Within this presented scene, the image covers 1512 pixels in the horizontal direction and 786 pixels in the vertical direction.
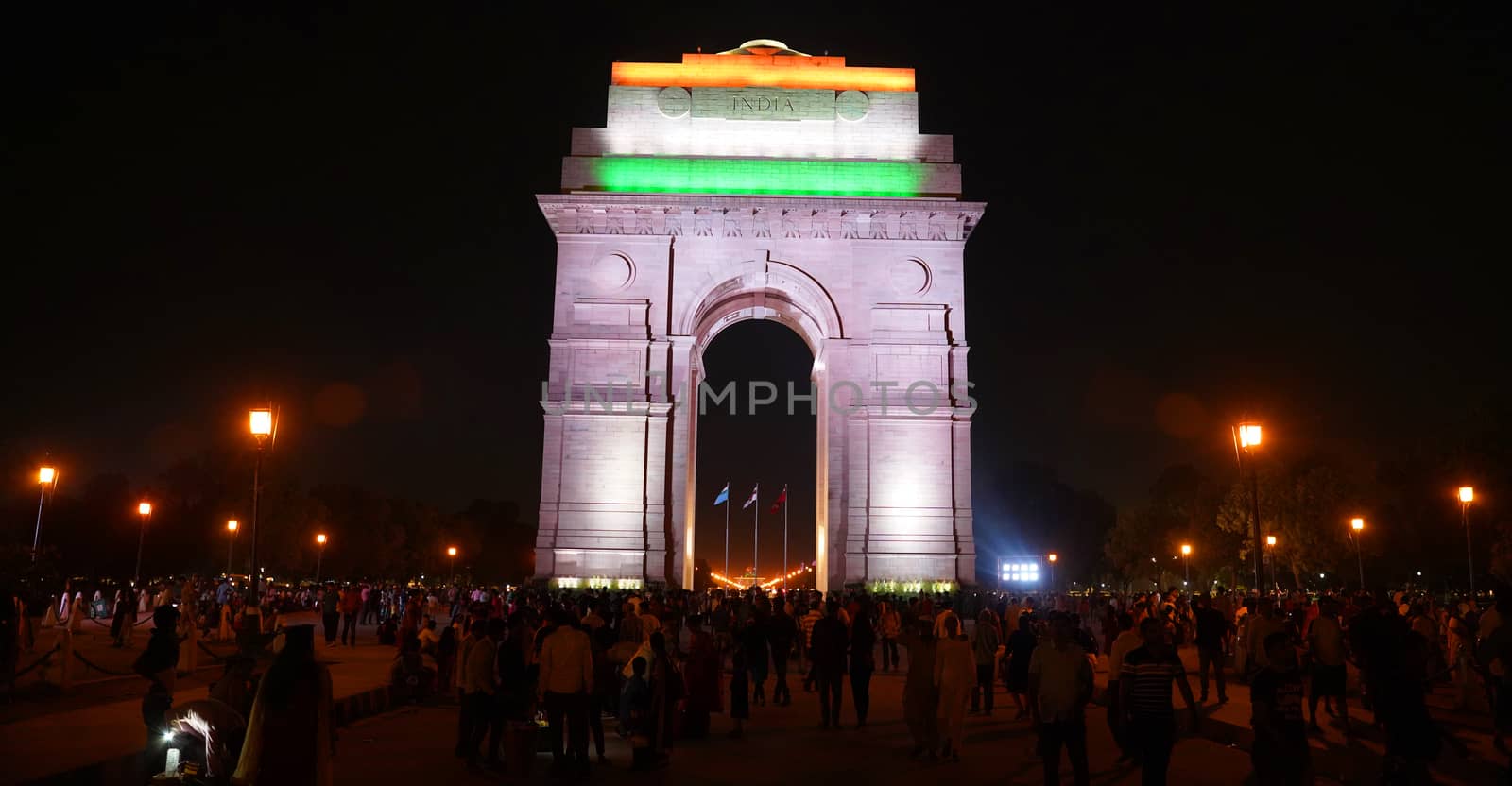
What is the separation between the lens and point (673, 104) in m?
41.3

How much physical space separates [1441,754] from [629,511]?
27.4m

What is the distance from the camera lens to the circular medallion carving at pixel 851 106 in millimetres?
41250

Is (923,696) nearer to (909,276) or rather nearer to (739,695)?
(739,695)

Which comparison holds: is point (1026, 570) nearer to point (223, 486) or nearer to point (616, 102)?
point (616, 102)

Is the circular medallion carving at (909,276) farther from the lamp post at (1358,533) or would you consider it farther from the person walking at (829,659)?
the person walking at (829,659)

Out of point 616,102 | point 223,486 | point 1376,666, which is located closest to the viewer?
point 1376,666

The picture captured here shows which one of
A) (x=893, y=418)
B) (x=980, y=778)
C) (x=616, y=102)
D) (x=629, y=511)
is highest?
(x=616, y=102)

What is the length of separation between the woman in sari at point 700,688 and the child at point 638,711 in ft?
2.48

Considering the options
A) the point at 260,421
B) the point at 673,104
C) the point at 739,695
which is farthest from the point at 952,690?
the point at 673,104

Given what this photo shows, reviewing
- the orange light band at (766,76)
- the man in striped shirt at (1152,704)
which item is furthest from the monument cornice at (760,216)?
the man in striped shirt at (1152,704)

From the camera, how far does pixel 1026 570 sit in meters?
43.2

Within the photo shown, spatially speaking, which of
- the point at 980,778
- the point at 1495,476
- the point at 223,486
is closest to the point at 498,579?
the point at 223,486

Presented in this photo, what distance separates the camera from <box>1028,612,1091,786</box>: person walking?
9773 millimetres

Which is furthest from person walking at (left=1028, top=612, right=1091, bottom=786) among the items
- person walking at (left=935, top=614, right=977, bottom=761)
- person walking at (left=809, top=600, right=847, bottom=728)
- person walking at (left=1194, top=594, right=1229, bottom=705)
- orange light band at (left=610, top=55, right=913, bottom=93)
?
orange light band at (left=610, top=55, right=913, bottom=93)
